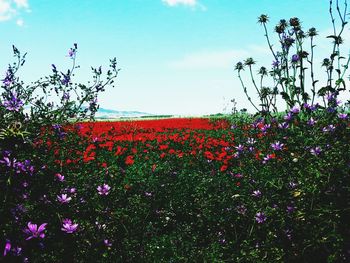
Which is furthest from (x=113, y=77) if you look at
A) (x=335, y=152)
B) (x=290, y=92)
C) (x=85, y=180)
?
(x=290, y=92)

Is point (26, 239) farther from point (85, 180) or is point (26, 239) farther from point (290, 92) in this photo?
point (290, 92)

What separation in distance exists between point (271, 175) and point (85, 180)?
2.32 meters

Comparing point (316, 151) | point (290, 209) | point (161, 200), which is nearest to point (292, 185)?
point (290, 209)

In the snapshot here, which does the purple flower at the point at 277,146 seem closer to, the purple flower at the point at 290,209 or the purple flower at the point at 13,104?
the purple flower at the point at 290,209

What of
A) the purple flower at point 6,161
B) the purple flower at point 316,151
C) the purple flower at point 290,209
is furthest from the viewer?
the purple flower at point 316,151

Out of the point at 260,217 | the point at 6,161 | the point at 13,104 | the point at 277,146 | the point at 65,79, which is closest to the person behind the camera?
the point at 6,161

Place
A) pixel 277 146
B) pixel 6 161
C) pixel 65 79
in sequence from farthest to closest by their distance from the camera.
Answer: pixel 65 79, pixel 277 146, pixel 6 161

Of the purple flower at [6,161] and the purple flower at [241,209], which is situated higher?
the purple flower at [6,161]

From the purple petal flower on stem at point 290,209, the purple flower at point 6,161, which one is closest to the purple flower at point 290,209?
the purple petal flower on stem at point 290,209

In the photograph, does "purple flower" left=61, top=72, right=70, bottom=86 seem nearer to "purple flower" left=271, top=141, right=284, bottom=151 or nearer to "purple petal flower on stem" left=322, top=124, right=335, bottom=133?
"purple flower" left=271, top=141, right=284, bottom=151

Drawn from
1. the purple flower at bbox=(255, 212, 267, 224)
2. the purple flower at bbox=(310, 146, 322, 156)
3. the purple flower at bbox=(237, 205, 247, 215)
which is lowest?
the purple flower at bbox=(237, 205, 247, 215)

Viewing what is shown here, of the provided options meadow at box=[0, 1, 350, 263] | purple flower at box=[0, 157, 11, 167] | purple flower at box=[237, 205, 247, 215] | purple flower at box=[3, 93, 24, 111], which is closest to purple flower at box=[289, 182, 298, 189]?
meadow at box=[0, 1, 350, 263]

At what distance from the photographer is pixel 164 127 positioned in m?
15.5

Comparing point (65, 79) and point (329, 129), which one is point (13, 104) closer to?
point (65, 79)
